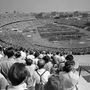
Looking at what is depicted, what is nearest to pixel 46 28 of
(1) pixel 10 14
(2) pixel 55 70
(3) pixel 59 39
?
(3) pixel 59 39

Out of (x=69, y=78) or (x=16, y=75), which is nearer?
(x=16, y=75)

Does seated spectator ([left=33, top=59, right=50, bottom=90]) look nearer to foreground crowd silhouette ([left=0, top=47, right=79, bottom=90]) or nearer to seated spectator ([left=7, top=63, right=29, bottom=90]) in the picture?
foreground crowd silhouette ([left=0, top=47, right=79, bottom=90])

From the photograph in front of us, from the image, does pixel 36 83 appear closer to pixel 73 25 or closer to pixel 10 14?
pixel 73 25

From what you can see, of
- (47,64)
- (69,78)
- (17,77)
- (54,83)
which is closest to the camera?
(17,77)

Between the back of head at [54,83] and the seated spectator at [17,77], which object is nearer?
the seated spectator at [17,77]

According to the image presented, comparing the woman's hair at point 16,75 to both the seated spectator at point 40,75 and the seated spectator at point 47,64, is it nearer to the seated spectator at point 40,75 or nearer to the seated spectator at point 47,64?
the seated spectator at point 40,75

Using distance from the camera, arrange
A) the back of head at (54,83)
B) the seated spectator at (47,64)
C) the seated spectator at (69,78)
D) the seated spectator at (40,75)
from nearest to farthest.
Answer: the back of head at (54,83) < the seated spectator at (69,78) < the seated spectator at (40,75) < the seated spectator at (47,64)

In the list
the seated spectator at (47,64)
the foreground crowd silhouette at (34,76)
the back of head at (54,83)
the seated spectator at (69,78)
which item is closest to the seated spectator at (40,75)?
the foreground crowd silhouette at (34,76)

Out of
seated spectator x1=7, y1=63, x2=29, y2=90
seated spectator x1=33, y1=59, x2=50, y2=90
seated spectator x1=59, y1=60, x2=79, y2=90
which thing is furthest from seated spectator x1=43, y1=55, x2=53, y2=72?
seated spectator x1=7, y1=63, x2=29, y2=90

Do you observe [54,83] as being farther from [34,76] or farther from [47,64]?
[47,64]

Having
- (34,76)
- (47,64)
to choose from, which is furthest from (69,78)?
(47,64)

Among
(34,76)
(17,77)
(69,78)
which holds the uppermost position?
(17,77)

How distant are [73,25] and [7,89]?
81.2 feet

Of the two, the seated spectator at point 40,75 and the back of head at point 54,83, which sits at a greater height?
the back of head at point 54,83
